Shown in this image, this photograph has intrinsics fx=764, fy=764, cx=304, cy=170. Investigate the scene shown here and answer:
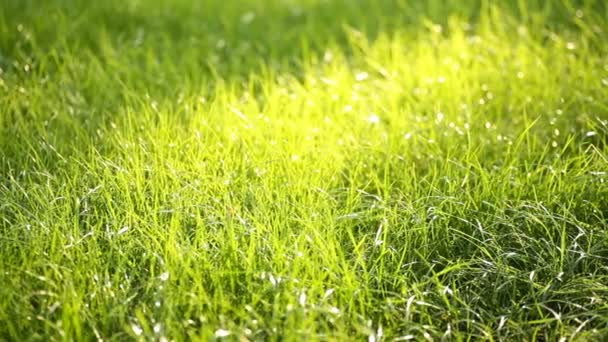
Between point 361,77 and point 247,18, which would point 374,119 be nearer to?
point 361,77

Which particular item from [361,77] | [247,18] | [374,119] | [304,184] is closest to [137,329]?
[304,184]

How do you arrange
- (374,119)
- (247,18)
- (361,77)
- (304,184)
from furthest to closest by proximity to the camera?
(247,18)
(361,77)
(374,119)
(304,184)

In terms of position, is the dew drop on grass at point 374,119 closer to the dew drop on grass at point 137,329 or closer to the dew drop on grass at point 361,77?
the dew drop on grass at point 361,77

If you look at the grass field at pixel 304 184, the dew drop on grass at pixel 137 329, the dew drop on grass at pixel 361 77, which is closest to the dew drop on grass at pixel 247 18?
the grass field at pixel 304 184

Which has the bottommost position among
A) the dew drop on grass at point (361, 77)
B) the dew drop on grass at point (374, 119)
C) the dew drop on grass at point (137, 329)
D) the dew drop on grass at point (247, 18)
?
the dew drop on grass at point (137, 329)

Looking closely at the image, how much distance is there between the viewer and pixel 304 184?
2.64m

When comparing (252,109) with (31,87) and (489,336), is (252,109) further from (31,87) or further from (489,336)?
(489,336)

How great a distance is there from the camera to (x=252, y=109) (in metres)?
3.29

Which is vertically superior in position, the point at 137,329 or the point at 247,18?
the point at 247,18

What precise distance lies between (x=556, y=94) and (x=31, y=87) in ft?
7.75

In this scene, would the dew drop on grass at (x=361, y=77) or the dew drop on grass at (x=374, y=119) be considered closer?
the dew drop on grass at (x=374, y=119)

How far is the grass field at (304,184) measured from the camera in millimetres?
2148

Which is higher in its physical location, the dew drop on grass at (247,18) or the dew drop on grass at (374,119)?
the dew drop on grass at (247,18)

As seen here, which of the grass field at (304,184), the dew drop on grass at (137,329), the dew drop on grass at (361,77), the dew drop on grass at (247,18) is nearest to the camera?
the dew drop on grass at (137,329)
